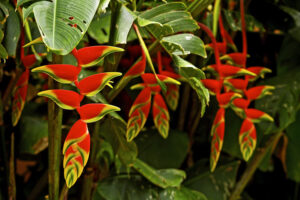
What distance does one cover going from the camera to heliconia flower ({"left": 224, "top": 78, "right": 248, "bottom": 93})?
605mm

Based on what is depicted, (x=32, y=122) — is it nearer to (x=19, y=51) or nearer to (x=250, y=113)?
(x=19, y=51)

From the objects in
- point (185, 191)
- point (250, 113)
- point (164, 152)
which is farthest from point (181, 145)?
point (250, 113)

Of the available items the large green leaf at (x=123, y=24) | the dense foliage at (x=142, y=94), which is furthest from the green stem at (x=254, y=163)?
the large green leaf at (x=123, y=24)

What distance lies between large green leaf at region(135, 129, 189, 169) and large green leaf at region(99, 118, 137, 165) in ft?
0.70

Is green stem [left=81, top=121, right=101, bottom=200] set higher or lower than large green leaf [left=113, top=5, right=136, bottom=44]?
lower

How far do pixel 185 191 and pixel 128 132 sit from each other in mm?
218

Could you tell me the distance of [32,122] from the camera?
871 mm

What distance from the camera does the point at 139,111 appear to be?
0.55m

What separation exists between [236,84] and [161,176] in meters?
0.22

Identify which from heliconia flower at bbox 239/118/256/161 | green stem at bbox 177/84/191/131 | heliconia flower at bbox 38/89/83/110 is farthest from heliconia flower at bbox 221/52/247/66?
heliconia flower at bbox 38/89/83/110

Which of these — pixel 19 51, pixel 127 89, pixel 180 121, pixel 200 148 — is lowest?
pixel 200 148

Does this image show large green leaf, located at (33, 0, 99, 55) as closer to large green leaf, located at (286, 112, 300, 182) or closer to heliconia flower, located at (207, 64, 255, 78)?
heliconia flower, located at (207, 64, 255, 78)

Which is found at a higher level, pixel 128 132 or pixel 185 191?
pixel 128 132

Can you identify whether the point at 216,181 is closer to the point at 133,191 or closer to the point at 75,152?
the point at 133,191
